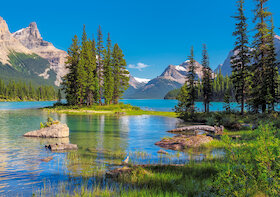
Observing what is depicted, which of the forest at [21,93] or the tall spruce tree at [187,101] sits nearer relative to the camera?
the tall spruce tree at [187,101]

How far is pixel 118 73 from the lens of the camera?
238ft

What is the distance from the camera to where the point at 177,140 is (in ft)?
59.5

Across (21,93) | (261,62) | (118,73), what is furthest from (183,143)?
(21,93)

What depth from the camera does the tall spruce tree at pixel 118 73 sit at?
71.2m

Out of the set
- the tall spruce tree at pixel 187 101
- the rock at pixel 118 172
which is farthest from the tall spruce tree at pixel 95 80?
the rock at pixel 118 172

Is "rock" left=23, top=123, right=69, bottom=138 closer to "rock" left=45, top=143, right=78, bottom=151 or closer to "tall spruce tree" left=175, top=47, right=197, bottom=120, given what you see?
"rock" left=45, top=143, right=78, bottom=151

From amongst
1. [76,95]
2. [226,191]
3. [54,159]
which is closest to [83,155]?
[54,159]

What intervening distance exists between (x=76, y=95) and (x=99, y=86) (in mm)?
7921

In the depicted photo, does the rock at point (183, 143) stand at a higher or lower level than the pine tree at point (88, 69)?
lower

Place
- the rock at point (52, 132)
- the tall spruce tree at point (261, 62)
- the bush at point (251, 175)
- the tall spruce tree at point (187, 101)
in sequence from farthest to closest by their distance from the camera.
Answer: the tall spruce tree at point (187, 101)
the tall spruce tree at point (261, 62)
the rock at point (52, 132)
the bush at point (251, 175)

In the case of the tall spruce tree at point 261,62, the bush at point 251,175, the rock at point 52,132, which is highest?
the tall spruce tree at point 261,62

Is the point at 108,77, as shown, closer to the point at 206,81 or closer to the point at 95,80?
the point at 95,80

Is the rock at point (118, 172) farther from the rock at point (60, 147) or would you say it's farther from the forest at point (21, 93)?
the forest at point (21, 93)

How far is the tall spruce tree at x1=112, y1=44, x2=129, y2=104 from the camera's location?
71.2 metres
